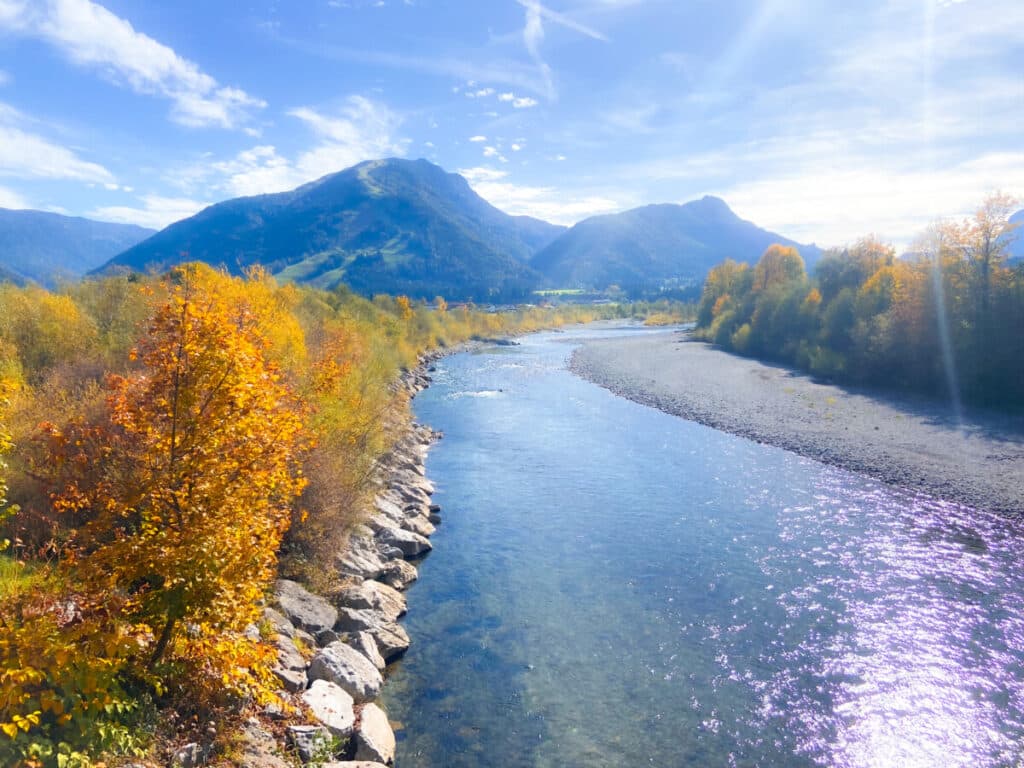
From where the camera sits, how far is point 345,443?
23141mm

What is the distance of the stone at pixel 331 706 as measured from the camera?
38.4 feet

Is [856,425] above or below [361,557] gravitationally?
above

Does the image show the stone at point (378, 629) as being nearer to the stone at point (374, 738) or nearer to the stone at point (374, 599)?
the stone at point (374, 599)

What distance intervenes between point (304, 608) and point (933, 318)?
56.9 metres

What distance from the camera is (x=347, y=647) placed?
48.0ft

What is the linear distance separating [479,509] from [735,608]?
1316cm

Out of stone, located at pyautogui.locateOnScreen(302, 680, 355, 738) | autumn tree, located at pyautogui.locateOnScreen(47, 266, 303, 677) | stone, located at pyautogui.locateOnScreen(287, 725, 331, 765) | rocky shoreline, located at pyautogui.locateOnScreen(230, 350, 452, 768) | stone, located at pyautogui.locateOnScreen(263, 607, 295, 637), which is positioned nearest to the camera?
autumn tree, located at pyautogui.locateOnScreen(47, 266, 303, 677)

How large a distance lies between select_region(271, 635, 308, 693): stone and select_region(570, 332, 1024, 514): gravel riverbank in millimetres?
29171

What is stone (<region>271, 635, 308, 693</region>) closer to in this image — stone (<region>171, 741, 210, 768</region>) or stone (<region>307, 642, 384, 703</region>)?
stone (<region>307, 642, 384, 703</region>)

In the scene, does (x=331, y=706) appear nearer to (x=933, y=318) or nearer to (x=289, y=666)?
(x=289, y=666)

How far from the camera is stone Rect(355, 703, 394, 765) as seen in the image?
11547mm

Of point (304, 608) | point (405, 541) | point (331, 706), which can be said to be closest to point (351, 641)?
point (304, 608)

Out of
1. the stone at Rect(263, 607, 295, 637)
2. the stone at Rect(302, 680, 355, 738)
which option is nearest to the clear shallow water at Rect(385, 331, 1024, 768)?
the stone at Rect(302, 680, 355, 738)

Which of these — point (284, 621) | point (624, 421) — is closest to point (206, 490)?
point (284, 621)
